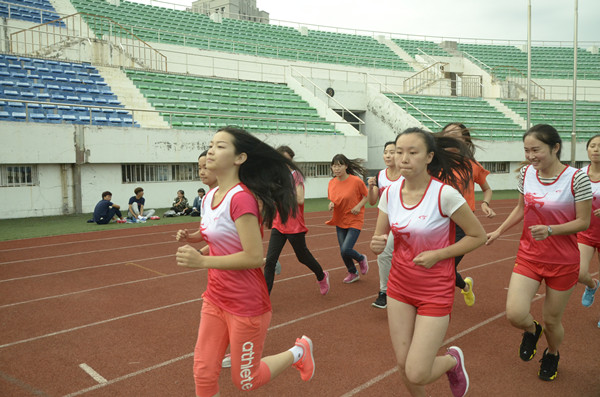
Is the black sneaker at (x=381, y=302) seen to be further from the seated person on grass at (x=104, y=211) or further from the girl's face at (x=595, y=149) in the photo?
the seated person on grass at (x=104, y=211)

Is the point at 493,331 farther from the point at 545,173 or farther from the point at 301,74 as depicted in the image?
the point at 301,74

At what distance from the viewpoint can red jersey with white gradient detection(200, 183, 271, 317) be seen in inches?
112

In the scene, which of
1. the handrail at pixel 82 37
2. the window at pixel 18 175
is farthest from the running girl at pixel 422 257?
the handrail at pixel 82 37

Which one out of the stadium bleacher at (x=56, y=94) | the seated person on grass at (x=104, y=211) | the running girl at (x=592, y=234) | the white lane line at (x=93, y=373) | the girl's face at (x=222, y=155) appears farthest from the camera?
the stadium bleacher at (x=56, y=94)

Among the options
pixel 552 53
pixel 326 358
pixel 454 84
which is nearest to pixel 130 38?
pixel 454 84

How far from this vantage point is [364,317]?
5504 mm

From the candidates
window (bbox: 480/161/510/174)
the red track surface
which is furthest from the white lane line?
window (bbox: 480/161/510/174)

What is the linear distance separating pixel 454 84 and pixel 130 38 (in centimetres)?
2340

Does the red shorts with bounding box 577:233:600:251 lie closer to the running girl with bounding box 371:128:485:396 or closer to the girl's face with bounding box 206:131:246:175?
the running girl with bounding box 371:128:485:396

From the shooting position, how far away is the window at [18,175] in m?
15.4

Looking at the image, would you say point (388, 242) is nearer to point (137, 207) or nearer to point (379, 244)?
point (379, 244)

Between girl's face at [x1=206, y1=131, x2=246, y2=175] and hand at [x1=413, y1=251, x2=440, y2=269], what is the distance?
126 centimetres

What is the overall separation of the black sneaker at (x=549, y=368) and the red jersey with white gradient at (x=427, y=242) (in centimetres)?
151

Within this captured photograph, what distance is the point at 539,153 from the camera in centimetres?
381
